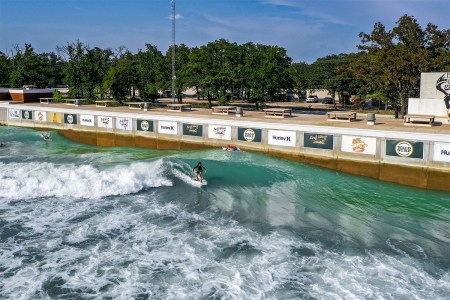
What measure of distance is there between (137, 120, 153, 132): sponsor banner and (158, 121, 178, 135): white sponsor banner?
42.0 inches

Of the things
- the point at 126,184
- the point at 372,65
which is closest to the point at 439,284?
the point at 126,184

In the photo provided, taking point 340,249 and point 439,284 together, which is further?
point 340,249

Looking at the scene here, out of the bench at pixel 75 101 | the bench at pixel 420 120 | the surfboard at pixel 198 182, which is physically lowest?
the surfboard at pixel 198 182

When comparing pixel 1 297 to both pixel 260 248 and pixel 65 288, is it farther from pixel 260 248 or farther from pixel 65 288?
pixel 260 248

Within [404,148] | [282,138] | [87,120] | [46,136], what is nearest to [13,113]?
[46,136]

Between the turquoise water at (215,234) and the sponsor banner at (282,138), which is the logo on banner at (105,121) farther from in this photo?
the sponsor banner at (282,138)

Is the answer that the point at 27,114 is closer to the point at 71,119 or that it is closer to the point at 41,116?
the point at 41,116

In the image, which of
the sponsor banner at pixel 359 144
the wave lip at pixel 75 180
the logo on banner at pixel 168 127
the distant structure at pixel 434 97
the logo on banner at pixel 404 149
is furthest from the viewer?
the logo on banner at pixel 168 127

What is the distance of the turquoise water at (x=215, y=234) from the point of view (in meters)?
12.3

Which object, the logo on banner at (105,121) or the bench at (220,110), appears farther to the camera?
the logo on banner at (105,121)

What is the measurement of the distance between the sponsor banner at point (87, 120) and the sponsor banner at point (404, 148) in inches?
1138

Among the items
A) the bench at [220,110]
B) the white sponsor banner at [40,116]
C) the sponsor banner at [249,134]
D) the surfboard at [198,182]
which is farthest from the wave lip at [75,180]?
the white sponsor banner at [40,116]

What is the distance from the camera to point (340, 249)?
1489 centimetres

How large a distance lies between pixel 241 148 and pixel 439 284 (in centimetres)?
2124
